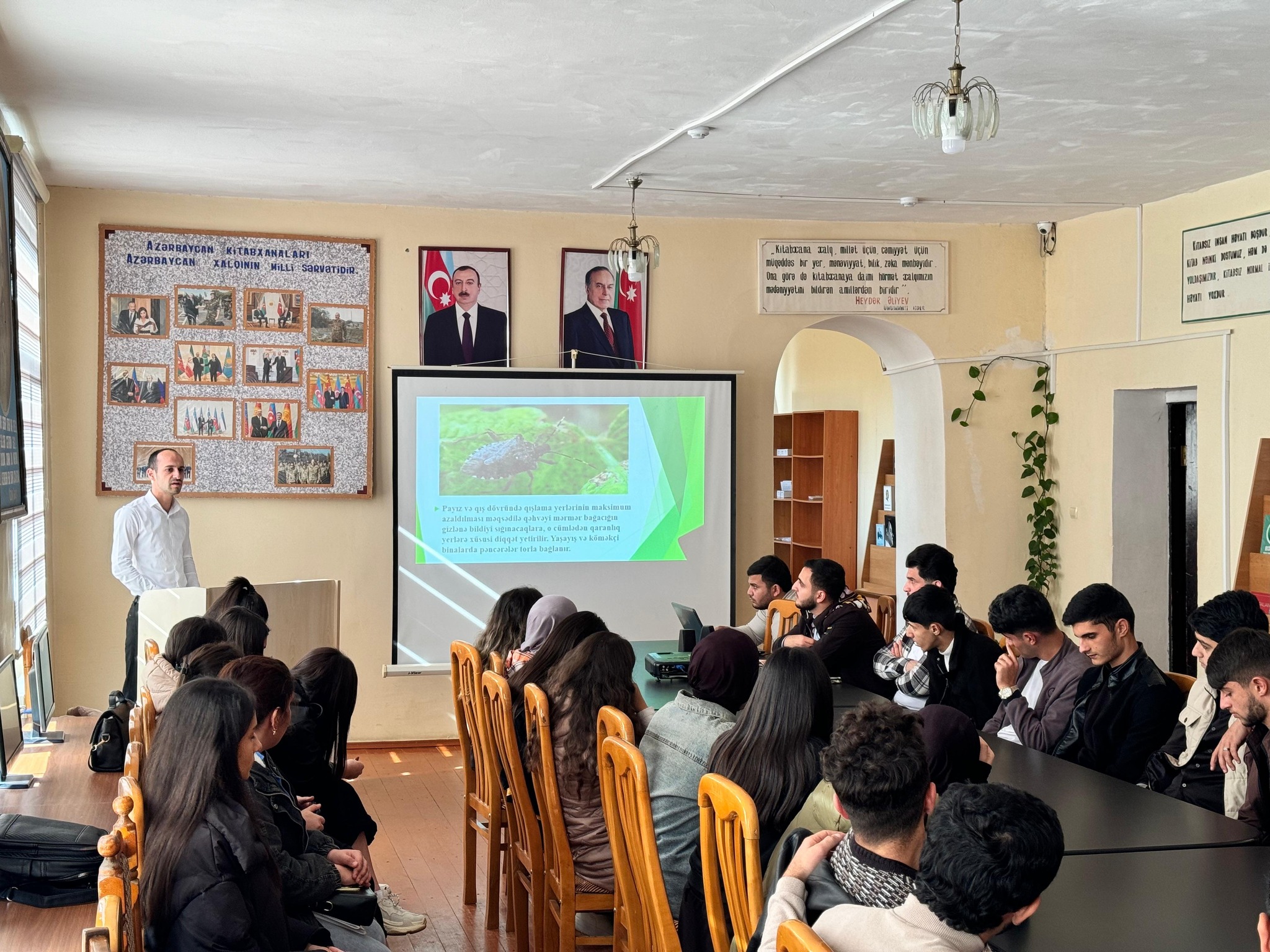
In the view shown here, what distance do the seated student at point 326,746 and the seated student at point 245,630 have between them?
0.42 meters

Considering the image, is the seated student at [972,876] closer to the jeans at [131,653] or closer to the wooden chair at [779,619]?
the wooden chair at [779,619]

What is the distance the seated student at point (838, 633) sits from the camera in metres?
4.36

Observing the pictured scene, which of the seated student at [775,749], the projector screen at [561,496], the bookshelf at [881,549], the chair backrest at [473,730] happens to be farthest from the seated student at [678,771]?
the bookshelf at [881,549]

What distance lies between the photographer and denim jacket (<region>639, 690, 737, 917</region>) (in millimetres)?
2641

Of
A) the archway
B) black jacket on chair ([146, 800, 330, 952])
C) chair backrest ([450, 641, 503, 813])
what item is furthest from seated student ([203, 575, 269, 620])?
the archway

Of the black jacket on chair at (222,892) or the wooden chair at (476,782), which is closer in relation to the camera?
the black jacket on chair at (222,892)

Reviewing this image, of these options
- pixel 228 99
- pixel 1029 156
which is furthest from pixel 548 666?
pixel 1029 156

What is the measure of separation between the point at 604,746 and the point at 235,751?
773 millimetres

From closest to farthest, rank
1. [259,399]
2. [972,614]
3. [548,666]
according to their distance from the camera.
Result: [548,666], [259,399], [972,614]

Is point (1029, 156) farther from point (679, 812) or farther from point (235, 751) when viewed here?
point (235, 751)

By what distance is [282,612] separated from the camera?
574cm

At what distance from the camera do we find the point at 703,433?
258 inches

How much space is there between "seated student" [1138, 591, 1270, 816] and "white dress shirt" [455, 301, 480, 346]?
404 cm

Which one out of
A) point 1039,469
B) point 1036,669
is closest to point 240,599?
point 1036,669
